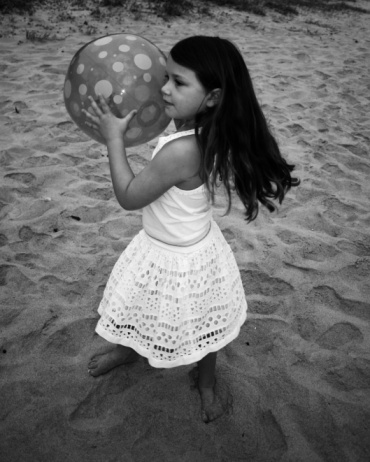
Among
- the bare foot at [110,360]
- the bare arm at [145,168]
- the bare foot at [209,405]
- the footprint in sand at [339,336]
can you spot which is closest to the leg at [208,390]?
the bare foot at [209,405]

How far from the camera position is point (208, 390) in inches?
76.3

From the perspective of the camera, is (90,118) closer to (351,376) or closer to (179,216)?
(179,216)

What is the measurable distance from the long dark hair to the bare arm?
0.20 ft

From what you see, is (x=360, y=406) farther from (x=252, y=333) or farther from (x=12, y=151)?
(x=12, y=151)

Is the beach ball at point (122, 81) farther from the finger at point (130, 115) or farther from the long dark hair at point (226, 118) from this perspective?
the long dark hair at point (226, 118)

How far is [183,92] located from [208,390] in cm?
141

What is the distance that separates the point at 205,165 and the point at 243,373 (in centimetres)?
128

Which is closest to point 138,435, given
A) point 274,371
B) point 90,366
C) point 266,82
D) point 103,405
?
point 103,405

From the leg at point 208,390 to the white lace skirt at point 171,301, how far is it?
206mm

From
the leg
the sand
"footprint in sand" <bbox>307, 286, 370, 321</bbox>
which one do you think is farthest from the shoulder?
"footprint in sand" <bbox>307, 286, 370, 321</bbox>

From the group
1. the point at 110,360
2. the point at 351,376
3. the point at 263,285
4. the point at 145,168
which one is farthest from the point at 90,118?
the point at 351,376

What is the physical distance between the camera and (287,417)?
1895 millimetres

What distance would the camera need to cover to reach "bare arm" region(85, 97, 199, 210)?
53.4 inches

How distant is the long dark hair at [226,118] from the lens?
130 cm
